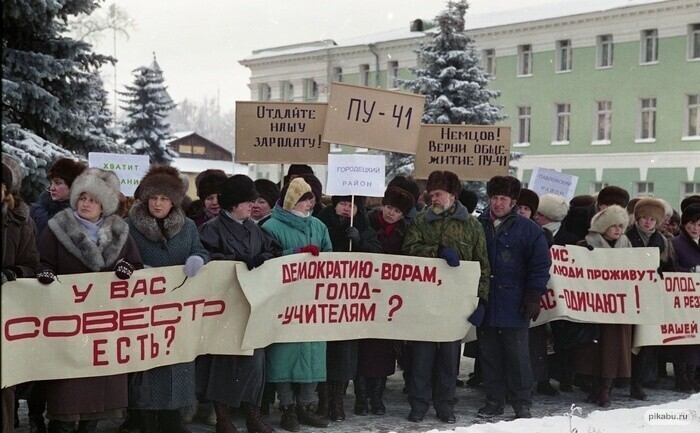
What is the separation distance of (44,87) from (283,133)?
16.2 feet

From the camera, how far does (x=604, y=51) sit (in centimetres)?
4588

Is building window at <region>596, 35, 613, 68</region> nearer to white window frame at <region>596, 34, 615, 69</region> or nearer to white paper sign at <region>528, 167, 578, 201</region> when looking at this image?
white window frame at <region>596, 34, 615, 69</region>

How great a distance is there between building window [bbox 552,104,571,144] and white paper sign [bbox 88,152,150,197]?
125ft

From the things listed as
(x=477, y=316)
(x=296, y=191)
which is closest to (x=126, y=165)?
(x=296, y=191)

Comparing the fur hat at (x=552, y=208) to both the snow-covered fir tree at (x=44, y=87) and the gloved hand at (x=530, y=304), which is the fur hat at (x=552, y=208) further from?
the snow-covered fir tree at (x=44, y=87)

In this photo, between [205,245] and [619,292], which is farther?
[619,292]

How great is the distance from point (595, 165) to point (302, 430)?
40.1m

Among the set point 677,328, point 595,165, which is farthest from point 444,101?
point 677,328

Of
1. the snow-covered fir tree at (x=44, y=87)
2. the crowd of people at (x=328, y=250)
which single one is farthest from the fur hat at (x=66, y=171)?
the snow-covered fir tree at (x=44, y=87)

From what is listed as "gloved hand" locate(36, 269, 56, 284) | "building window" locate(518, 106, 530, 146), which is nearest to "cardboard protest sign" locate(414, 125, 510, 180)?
"gloved hand" locate(36, 269, 56, 284)

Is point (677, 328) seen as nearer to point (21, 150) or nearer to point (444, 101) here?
point (21, 150)

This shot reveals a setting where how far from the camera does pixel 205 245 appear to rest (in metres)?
7.37

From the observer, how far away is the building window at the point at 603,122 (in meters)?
46.1

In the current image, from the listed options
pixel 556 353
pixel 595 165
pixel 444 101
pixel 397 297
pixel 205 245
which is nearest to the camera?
pixel 205 245
